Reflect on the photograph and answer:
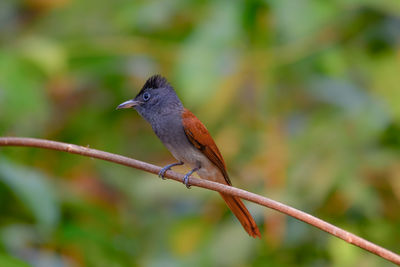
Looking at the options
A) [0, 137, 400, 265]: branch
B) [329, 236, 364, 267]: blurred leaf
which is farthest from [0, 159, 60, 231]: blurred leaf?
[329, 236, 364, 267]: blurred leaf

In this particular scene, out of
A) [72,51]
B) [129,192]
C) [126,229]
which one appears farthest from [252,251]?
[72,51]

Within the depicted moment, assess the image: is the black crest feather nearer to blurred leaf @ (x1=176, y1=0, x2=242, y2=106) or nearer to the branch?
blurred leaf @ (x1=176, y1=0, x2=242, y2=106)

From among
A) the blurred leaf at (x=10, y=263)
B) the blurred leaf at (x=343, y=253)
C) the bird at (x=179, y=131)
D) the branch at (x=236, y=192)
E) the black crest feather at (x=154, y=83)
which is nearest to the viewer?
the branch at (x=236, y=192)

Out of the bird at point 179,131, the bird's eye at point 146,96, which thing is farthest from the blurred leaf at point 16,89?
the bird's eye at point 146,96

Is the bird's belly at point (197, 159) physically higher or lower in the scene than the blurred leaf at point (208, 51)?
lower

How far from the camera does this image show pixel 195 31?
398cm

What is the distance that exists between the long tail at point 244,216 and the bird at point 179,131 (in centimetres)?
31

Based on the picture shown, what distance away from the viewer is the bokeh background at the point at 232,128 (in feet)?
11.6

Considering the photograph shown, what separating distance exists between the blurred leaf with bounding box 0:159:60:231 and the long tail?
0.85 m

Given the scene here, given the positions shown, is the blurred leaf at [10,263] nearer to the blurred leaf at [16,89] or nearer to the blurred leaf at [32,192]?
the blurred leaf at [32,192]

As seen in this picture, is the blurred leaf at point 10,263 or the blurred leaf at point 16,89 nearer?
the blurred leaf at point 10,263

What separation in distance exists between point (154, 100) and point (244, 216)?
1.03m

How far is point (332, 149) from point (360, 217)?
42 centimetres

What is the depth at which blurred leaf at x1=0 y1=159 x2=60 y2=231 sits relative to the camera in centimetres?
294
